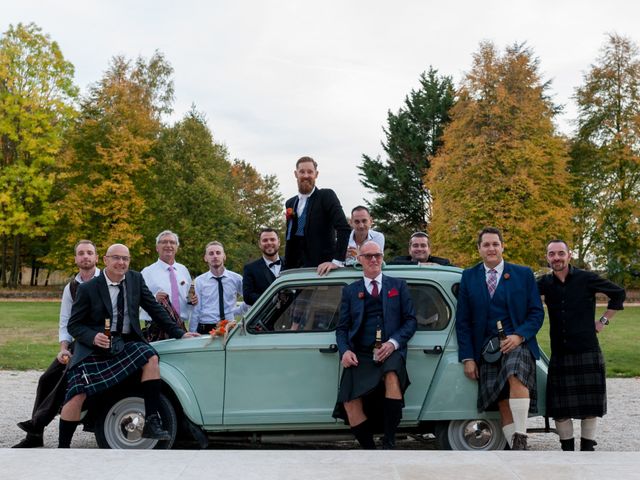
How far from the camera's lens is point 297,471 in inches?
202

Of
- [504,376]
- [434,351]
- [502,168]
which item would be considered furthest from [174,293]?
[502,168]

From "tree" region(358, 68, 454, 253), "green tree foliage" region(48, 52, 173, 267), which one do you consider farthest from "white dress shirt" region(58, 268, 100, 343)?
"tree" region(358, 68, 454, 253)

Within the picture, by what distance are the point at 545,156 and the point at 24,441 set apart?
34628 millimetres

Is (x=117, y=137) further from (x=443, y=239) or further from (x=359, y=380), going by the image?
(x=359, y=380)

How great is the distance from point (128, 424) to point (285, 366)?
148 cm

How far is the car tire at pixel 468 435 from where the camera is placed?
6543 mm

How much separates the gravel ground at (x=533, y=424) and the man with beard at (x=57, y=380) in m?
0.40

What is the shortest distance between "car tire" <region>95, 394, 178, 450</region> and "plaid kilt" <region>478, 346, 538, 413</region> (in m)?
2.65

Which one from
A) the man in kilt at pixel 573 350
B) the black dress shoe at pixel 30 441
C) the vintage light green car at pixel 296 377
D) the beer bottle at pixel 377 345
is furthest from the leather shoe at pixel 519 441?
the black dress shoe at pixel 30 441

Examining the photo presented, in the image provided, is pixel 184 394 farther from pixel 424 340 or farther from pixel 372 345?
pixel 424 340

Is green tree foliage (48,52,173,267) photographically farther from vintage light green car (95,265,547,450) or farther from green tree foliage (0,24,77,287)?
vintage light green car (95,265,547,450)

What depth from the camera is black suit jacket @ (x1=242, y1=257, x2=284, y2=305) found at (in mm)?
8383

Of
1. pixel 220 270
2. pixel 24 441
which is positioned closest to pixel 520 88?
pixel 220 270

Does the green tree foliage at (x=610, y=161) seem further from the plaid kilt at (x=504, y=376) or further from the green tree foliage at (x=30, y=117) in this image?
the plaid kilt at (x=504, y=376)
